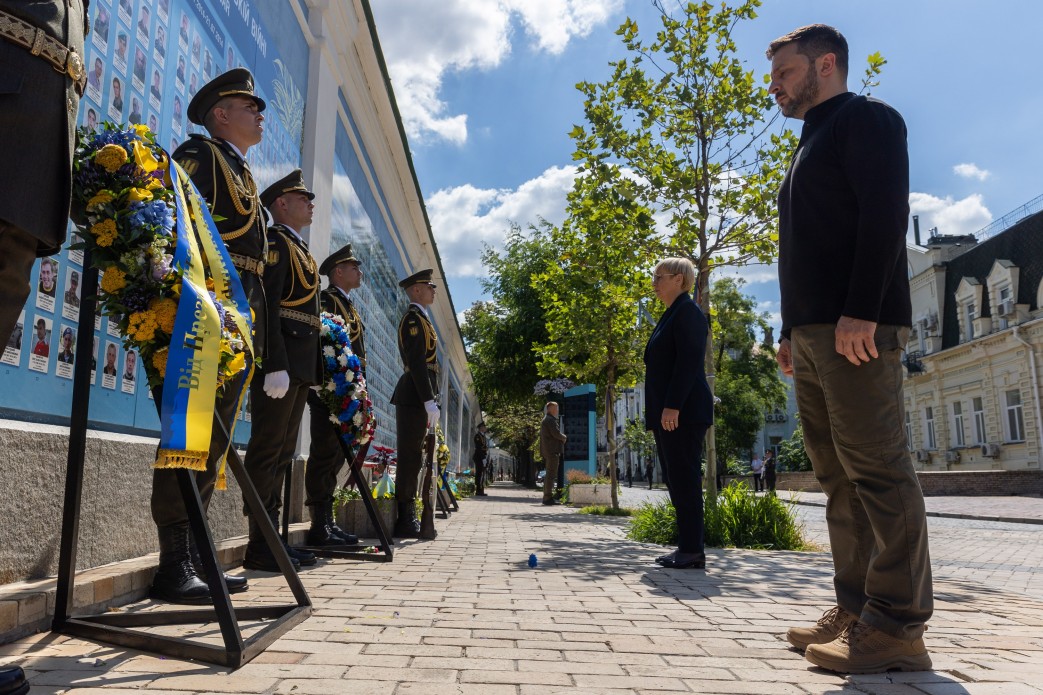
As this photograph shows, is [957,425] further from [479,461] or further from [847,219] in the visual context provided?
[847,219]

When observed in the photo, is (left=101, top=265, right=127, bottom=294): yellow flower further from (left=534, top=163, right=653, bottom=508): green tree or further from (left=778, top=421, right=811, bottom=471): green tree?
(left=778, top=421, right=811, bottom=471): green tree

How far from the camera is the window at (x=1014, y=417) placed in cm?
2975

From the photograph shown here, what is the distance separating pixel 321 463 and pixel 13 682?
3717 mm

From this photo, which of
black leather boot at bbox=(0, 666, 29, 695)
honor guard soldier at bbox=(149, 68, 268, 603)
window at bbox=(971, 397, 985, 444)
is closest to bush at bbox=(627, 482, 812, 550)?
honor guard soldier at bbox=(149, 68, 268, 603)

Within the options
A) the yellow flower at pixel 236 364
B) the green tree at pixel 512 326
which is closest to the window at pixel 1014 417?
the green tree at pixel 512 326

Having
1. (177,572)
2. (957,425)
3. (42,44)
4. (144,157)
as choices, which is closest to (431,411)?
(177,572)

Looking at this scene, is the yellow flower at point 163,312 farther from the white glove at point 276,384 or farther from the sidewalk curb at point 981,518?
the sidewalk curb at point 981,518

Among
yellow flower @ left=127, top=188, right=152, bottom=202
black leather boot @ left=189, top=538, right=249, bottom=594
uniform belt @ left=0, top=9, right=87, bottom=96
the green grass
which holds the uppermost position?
uniform belt @ left=0, top=9, right=87, bottom=96

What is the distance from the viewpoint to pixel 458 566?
5.09 m

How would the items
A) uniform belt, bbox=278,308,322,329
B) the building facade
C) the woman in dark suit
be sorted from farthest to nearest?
the building facade < the woman in dark suit < uniform belt, bbox=278,308,322,329

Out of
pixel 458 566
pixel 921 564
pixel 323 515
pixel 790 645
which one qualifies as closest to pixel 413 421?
pixel 323 515

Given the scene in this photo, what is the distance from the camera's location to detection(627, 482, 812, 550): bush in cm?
682

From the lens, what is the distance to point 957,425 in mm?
34625

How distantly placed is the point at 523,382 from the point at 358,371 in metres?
18.7
